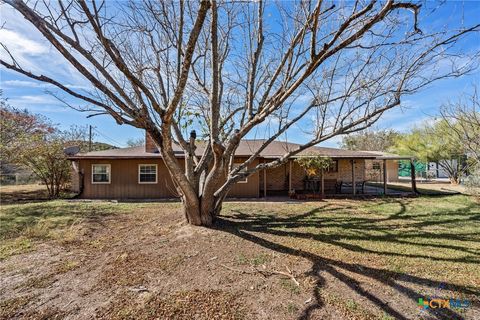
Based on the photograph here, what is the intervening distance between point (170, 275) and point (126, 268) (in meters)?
0.81

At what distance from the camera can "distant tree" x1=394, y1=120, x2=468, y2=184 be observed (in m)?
18.0

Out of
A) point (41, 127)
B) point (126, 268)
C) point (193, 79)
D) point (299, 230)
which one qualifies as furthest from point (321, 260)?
point (41, 127)

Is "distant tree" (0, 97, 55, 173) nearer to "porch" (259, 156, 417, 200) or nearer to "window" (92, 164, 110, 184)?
"window" (92, 164, 110, 184)

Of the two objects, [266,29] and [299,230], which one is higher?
[266,29]

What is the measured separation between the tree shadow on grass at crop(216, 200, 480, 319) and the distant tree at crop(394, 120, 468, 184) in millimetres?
12793

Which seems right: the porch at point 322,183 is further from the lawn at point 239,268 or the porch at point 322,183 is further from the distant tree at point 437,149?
the distant tree at point 437,149

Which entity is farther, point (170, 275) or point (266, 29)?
point (266, 29)

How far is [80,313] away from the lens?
8.40ft

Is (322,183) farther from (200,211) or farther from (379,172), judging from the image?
(379,172)

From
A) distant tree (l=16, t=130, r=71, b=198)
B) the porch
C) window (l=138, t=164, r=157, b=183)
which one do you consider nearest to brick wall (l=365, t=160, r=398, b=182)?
the porch

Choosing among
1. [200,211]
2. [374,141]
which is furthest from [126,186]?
[374,141]

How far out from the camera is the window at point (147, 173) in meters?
12.1

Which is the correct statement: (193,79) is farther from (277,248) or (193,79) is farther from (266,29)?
(277,248)

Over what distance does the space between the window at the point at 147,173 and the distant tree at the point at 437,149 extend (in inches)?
801
